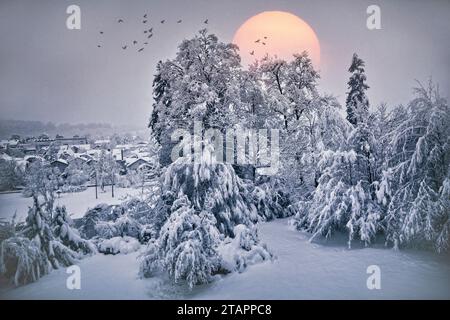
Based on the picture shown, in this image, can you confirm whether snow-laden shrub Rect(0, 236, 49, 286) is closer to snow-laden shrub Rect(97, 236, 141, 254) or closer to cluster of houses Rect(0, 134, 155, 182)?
snow-laden shrub Rect(97, 236, 141, 254)

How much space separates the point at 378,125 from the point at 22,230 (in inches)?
A: 493

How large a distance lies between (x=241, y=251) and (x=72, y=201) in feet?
79.3

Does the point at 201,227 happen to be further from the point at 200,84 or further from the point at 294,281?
the point at 200,84

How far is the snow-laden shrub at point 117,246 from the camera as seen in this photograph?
1147 cm

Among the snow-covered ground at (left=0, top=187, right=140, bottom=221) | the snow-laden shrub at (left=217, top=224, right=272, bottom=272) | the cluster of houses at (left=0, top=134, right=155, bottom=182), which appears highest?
the cluster of houses at (left=0, top=134, right=155, bottom=182)

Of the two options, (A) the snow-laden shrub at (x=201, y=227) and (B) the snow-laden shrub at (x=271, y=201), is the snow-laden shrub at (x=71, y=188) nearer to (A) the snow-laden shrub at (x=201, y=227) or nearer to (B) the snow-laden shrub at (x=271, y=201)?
(B) the snow-laden shrub at (x=271, y=201)

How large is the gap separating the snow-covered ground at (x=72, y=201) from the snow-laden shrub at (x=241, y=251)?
496cm

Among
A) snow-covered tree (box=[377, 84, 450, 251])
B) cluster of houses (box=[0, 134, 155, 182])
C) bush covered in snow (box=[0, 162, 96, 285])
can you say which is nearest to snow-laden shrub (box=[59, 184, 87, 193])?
cluster of houses (box=[0, 134, 155, 182])

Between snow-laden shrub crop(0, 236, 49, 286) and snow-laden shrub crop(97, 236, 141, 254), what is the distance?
7.03ft

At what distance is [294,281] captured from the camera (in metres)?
8.70

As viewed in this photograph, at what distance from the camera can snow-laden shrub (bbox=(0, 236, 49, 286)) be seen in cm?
921

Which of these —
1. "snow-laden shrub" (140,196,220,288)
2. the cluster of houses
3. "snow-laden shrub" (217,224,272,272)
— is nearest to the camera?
"snow-laden shrub" (140,196,220,288)
